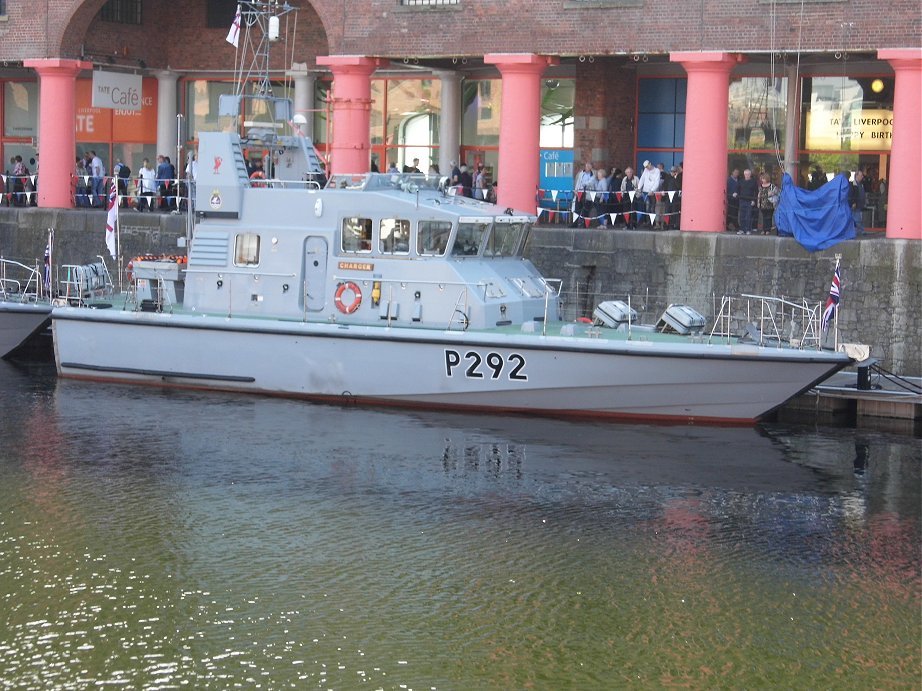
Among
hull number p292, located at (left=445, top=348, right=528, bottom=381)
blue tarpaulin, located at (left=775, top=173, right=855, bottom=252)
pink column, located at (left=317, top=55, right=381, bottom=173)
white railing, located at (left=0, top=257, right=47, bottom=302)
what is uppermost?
pink column, located at (left=317, top=55, right=381, bottom=173)

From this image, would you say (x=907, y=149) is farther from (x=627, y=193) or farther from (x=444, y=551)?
(x=444, y=551)

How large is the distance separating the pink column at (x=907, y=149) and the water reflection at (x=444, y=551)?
16.6ft

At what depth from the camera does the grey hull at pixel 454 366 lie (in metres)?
21.0

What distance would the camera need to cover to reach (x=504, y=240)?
22672mm

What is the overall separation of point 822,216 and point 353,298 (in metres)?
8.08

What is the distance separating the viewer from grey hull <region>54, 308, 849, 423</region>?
21.0 metres

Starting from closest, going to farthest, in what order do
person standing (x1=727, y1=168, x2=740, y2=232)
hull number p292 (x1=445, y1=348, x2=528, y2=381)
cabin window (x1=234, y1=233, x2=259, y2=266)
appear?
hull number p292 (x1=445, y1=348, x2=528, y2=381)
cabin window (x1=234, y1=233, x2=259, y2=266)
person standing (x1=727, y1=168, x2=740, y2=232)

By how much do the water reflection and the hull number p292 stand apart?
0.69 meters

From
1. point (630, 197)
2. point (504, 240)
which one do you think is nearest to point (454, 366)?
point (504, 240)

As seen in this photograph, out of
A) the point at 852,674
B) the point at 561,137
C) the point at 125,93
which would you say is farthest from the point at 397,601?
the point at 125,93

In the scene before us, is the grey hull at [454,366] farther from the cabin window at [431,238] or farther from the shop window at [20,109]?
the shop window at [20,109]

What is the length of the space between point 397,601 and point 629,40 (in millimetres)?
16041

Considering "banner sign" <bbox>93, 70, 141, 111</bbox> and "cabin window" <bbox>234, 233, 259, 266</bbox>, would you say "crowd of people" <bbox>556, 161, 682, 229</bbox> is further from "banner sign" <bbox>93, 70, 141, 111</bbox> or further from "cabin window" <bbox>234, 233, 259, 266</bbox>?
"banner sign" <bbox>93, 70, 141, 111</bbox>

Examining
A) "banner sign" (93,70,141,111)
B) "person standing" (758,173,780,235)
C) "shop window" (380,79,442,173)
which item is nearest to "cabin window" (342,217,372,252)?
"person standing" (758,173,780,235)
